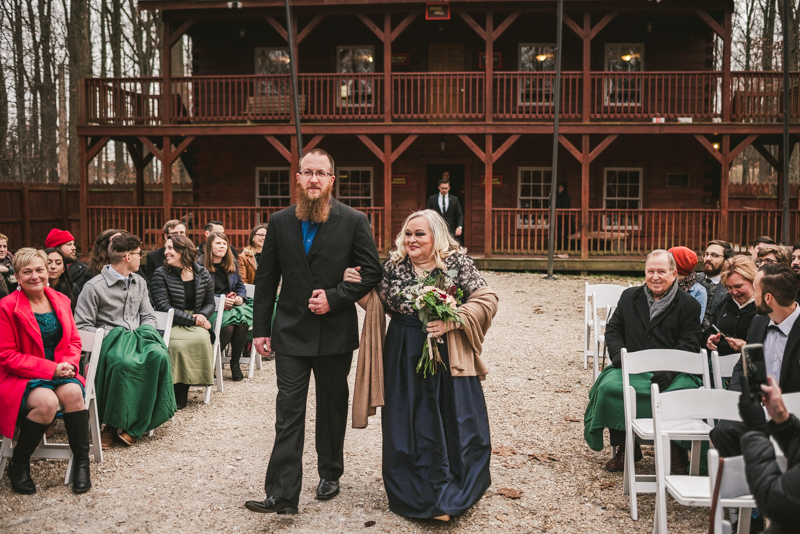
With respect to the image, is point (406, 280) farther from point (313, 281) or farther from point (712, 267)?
point (712, 267)

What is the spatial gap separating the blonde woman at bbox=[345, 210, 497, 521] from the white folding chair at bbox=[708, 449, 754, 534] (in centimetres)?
139

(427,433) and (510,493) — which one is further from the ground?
(427,433)

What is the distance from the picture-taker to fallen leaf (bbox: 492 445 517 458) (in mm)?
5164

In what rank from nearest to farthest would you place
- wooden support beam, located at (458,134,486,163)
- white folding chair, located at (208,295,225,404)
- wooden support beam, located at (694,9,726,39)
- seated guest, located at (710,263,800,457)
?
1. seated guest, located at (710,263,800,457)
2. white folding chair, located at (208,295,225,404)
3. wooden support beam, located at (694,9,726,39)
4. wooden support beam, located at (458,134,486,163)

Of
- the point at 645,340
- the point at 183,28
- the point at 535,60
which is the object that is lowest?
the point at 645,340

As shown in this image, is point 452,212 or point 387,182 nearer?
point 452,212

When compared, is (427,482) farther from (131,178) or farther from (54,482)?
(131,178)

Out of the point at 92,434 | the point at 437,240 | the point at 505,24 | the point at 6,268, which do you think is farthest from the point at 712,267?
the point at 505,24

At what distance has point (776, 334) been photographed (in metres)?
3.95

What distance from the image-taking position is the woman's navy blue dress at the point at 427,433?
396 cm

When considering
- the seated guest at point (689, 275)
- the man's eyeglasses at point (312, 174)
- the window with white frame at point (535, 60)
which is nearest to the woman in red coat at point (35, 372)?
the man's eyeglasses at point (312, 174)

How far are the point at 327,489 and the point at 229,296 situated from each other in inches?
137

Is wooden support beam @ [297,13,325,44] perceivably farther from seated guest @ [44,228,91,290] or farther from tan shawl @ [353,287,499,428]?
tan shawl @ [353,287,499,428]

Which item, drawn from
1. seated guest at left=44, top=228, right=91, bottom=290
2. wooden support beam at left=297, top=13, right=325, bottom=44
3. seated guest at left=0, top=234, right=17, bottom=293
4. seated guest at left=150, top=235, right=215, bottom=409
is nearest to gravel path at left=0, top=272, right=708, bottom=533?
seated guest at left=150, top=235, right=215, bottom=409
